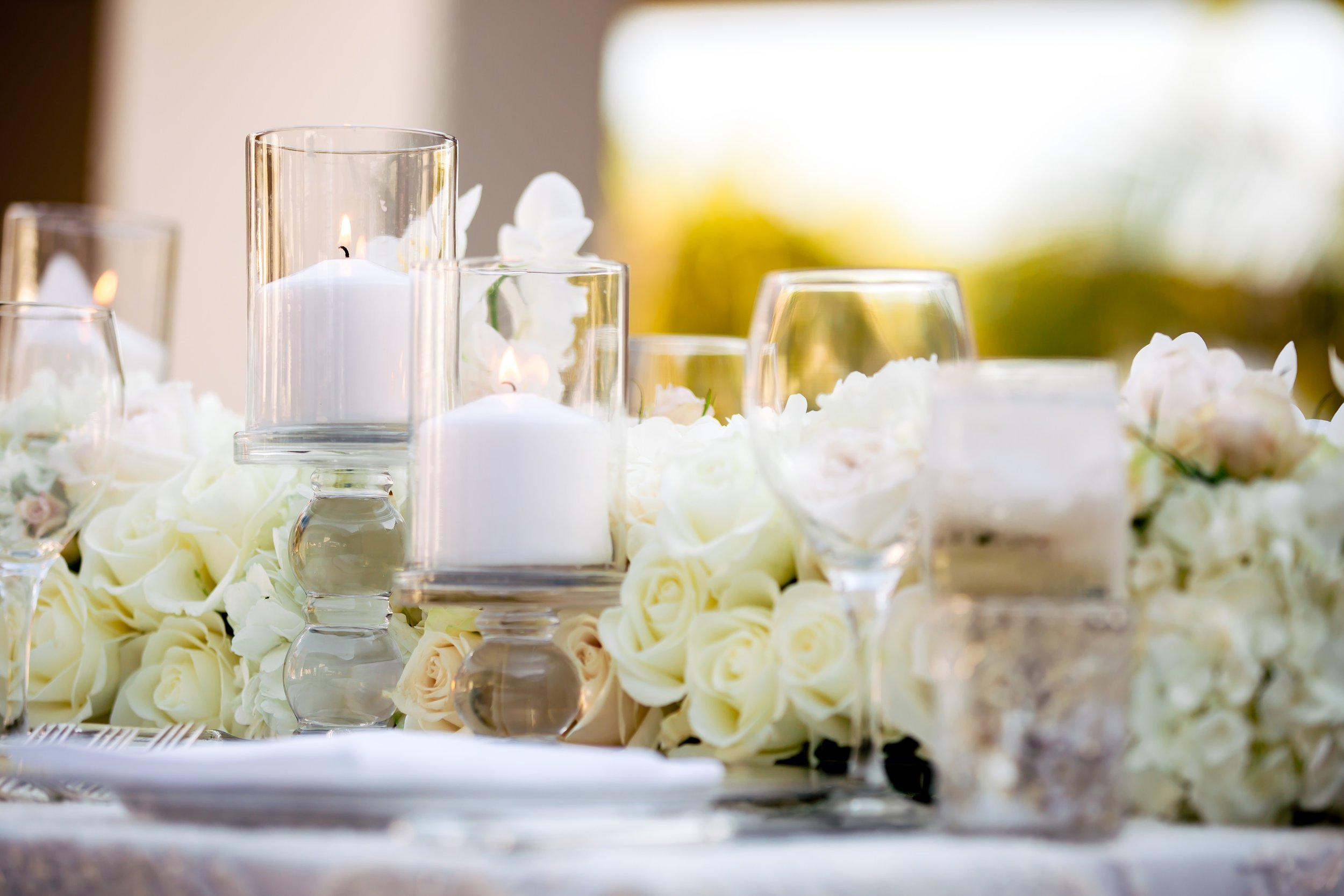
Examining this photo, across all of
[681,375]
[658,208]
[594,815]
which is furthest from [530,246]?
[658,208]

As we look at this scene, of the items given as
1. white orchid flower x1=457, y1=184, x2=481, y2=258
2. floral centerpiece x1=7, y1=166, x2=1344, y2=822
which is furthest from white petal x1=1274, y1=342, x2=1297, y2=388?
white orchid flower x1=457, y1=184, x2=481, y2=258

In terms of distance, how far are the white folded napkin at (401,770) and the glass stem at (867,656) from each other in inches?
3.4

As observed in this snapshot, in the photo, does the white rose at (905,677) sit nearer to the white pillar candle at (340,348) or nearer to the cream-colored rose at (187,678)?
the white pillar candle at (340,348)

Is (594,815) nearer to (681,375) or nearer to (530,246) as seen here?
(530,246)

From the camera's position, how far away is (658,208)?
615 cm

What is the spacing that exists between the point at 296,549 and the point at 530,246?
0.26 meters

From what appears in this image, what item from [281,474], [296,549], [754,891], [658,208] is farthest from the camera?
[658,208]

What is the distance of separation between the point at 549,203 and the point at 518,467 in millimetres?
272

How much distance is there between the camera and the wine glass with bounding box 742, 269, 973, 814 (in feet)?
1.98

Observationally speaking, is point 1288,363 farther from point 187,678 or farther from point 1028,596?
point 187,678

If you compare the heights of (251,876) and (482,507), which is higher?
(482,507)

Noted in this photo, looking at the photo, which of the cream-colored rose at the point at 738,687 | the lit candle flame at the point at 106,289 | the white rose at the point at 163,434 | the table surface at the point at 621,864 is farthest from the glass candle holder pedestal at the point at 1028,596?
the lit candle flame at the point at 106,289

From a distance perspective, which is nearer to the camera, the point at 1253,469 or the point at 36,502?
the point at 1253,469

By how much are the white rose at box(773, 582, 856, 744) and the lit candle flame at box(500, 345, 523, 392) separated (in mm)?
190
